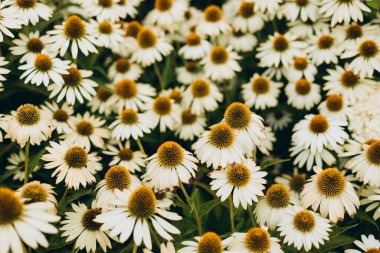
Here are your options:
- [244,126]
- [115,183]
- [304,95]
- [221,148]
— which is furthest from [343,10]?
[115,183]

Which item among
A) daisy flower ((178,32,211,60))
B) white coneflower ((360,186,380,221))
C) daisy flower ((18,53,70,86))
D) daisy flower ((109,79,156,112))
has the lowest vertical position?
white coneflower ((360,186,380,221))

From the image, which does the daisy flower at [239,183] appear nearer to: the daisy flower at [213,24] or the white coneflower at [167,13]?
the daisy flower at [213,24]

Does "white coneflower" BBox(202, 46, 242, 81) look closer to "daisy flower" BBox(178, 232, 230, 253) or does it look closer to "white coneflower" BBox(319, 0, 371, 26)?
"white coneflower" BBox(319, 0, 371, 26)

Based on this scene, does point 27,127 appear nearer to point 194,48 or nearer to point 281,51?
point 194,48

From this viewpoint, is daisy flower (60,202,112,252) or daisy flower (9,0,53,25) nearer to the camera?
daisy flower (60,202,112,252)

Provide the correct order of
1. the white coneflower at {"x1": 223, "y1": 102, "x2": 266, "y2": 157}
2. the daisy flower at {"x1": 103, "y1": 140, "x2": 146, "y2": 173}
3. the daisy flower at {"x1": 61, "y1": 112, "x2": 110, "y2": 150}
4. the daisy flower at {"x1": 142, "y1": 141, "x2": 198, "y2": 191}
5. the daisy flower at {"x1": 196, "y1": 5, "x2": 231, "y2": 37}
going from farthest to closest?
the daisy flower at {"x1": 196, "y1": 5, "x2": 231, "y2": 37} < the daisy flower at {"x1": 61, "y1": 112, "x2": 110, "y2": 150} < the daisy flower at {"x1": 103, "y1": 140, "x2": 146, "y2": 173} < the white coneflower at {"x1": 223, "y1": 102, "x2": 266, "y2": 157} < the daisy flower at {"x1": 142, "y1": 141, "x2": 198, "y2": 191}

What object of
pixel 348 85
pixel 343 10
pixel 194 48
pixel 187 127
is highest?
pixel 343 10

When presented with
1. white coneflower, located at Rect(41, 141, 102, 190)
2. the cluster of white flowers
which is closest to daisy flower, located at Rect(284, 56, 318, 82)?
the cluster of white flowers
